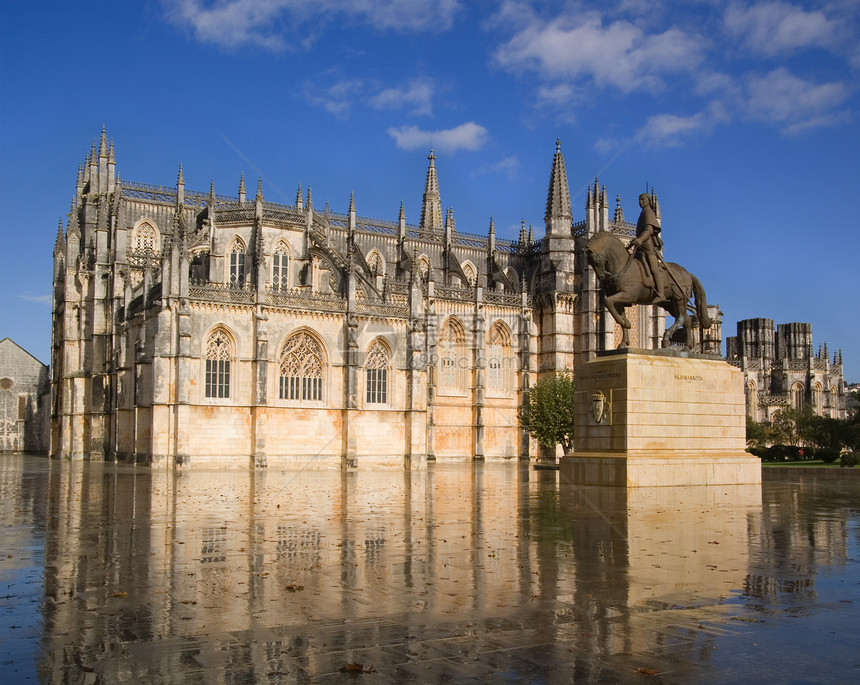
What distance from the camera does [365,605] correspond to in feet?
28.9

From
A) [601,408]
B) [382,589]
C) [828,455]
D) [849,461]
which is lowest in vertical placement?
[828,455]

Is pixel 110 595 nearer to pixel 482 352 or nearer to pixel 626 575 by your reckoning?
pixel 626 575

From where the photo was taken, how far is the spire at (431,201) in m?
86.1

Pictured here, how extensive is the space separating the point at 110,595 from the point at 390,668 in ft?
13.4

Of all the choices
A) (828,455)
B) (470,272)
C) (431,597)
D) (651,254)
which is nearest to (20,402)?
(470,272)

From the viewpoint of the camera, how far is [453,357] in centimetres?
6544

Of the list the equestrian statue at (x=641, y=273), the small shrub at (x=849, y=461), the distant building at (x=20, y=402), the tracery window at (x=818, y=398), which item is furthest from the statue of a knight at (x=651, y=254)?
the tracery window at (x=818, y=398)

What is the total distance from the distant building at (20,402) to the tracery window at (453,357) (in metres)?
45.3

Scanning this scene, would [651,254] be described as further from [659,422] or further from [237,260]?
[237,260]

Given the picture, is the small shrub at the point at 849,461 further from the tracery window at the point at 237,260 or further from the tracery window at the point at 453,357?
the tracery window at the point at 237,260

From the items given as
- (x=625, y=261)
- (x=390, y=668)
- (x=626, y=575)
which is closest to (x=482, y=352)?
(x=625, y=261)

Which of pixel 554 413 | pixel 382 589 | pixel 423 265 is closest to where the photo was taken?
pixel 382 589

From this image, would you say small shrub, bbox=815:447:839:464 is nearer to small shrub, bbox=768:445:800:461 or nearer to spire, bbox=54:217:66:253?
small shrub, bbox=768:445:800:461

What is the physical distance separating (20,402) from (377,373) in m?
52.6
